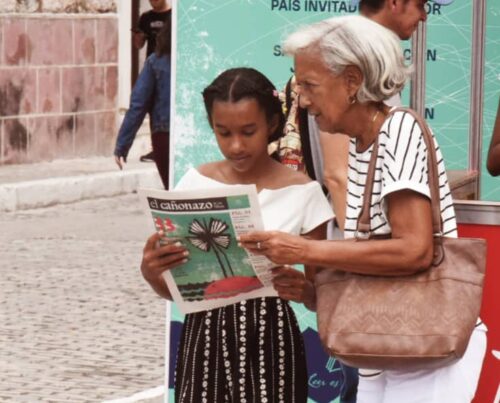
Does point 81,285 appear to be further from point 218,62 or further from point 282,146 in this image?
point 282,146

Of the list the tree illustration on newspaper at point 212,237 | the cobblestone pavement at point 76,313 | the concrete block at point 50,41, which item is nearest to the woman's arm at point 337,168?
the tree illustration on newspaper at point 212,237

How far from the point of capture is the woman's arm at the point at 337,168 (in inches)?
190

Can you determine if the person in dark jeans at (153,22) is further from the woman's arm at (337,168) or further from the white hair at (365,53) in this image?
the white hair at (365,53)

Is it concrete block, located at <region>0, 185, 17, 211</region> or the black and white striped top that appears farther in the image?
concrete block, located at <region>0, 185, 17, 211</region>

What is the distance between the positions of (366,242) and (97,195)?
12250 millimetres

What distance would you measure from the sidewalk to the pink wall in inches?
9.6

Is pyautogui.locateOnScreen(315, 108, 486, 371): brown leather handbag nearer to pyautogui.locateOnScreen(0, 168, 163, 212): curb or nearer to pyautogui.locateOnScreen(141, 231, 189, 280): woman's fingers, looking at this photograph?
pyautogui.locateOnScreen(141, 231, 189, 280): woman's fingers

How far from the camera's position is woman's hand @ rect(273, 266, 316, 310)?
4.04 meters

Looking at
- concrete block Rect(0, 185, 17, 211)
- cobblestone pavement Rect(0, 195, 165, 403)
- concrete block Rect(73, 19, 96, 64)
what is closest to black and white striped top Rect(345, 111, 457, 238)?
cobblestone pavement Rect(0, 195, 165, 403)

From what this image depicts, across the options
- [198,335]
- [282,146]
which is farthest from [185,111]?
[198,335]

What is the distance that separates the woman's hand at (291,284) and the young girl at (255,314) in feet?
0.41

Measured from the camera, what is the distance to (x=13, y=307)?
9.59 metres

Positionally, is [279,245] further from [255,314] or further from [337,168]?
[337,168]

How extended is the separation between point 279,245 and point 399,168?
32 cm
